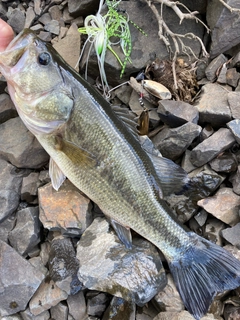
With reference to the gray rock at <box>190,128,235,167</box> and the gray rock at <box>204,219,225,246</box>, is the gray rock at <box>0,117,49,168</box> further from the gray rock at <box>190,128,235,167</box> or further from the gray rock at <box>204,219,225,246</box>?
the gray rock at <box>204,219,225,246</box>

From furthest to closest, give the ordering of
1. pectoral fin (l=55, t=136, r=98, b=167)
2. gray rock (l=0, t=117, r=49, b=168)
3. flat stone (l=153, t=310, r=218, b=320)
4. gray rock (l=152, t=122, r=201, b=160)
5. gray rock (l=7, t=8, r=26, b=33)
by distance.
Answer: gray rock (l=7, t=8, r=26, b=33) < gray rock (l=0, t=117, r=49, b=168) < gray rock (l=152, t=122, r=201, b=160) < pectoral fin (l=55, t=136, r=98, b=167) < flat stone (l=153, t=310, r=218, b=320)

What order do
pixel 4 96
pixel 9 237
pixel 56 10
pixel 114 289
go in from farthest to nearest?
1. pixel 56 10
2. pixel 4 96
3. pixel 9 237
4. pixel 114 289

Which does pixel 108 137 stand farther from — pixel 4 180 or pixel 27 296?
pixel 27 296

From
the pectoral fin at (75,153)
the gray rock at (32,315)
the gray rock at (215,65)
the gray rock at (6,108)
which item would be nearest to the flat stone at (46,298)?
the gray rock at (32,315)

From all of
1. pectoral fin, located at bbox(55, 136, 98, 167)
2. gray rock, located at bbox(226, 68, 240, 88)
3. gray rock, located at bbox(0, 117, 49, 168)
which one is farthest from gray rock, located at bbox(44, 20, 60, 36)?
gray rock, located at bbox(226, 68, 240, 88)

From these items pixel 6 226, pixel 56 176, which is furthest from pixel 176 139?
pixel 6 226

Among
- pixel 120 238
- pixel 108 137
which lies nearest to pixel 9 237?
pixel 120 238

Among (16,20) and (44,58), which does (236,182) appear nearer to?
(44,58)
